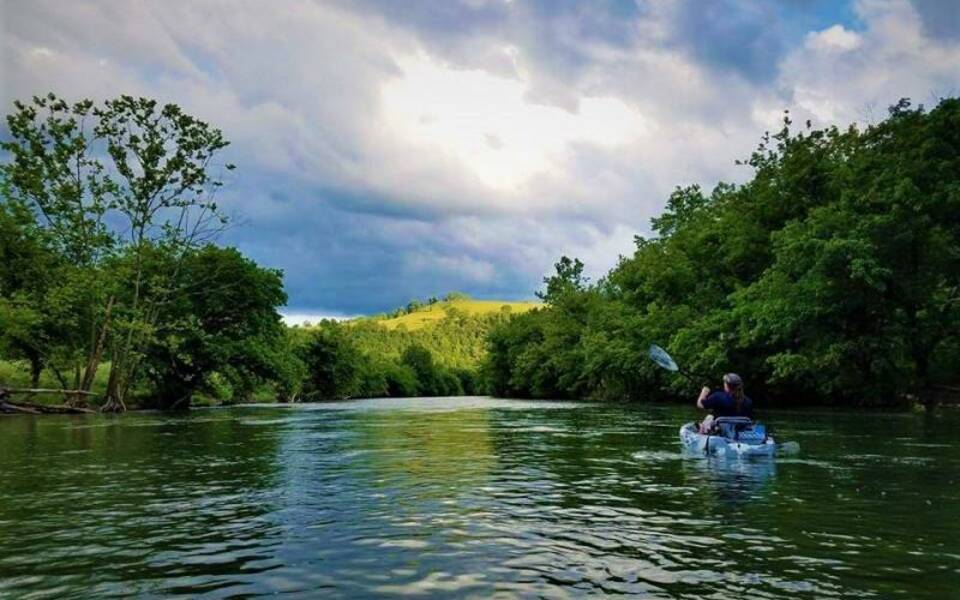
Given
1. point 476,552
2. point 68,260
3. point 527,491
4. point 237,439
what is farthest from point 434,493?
point 68,260

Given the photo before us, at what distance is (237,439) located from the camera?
2675cm

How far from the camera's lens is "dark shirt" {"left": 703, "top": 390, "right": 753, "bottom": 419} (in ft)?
63.1

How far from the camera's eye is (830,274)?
135 ft

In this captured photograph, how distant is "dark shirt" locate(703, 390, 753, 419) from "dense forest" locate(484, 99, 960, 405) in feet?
72.3

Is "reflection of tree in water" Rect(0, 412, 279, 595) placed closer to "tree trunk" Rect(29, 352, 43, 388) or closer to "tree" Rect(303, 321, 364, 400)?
"tree trunk" Rect(29, 352, 43, 388)

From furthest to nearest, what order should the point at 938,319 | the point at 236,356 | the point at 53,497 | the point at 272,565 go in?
1. the point at 236,356
2. the point at 938,319
3. the point at 53,497
4. the point at 272,565

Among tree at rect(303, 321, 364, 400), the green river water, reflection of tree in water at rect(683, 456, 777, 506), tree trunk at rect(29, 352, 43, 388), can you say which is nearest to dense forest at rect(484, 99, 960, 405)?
the green river water

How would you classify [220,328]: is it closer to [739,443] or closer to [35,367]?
[35,367]

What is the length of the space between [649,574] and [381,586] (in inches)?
111

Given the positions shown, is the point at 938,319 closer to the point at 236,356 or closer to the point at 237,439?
the point at 237,439

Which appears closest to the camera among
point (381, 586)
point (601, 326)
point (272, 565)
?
point (381, 586)

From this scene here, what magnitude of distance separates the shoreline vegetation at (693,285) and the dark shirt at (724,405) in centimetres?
2213

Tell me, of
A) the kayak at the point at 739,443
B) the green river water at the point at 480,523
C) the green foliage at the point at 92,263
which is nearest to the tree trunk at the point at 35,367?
the green foliage at the point at 92,263

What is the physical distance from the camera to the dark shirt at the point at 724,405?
19.2m
